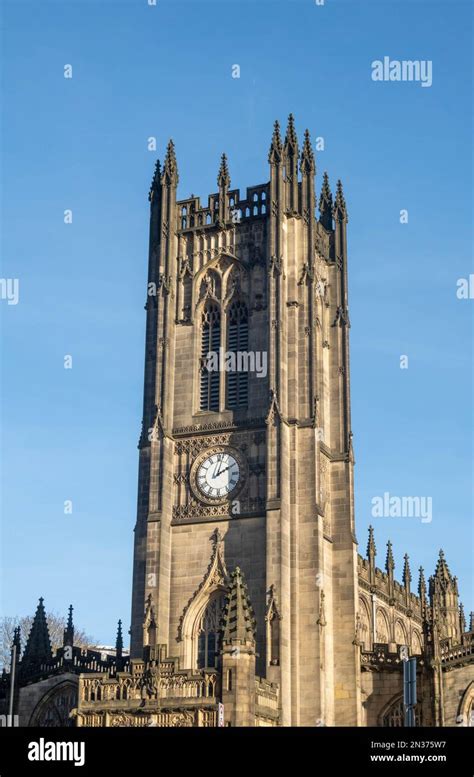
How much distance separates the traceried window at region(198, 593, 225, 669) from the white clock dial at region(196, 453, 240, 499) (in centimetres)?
518

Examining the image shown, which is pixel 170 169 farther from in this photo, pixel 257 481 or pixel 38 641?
pixel 38 641

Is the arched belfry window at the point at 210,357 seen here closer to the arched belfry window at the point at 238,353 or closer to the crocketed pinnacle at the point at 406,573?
the arched belfry window at the point at 238,353

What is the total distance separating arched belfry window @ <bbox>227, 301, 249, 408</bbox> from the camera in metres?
63.7

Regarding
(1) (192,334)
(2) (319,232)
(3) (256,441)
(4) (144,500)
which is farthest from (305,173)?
(4) (144,500)

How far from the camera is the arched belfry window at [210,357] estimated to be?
64.4 meters

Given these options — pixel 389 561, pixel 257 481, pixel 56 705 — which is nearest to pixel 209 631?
pixel 257 481

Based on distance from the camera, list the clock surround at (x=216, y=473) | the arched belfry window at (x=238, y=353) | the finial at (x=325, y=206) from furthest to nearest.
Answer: the finial at (x=325, y=206) → the arched belfry window at (x=238, y=353) → the clock surround at (x=216, y=473)

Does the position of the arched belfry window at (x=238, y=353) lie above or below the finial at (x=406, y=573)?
above

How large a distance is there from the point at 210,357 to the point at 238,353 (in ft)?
5.06

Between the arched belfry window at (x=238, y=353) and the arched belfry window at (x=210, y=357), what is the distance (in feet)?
2.23

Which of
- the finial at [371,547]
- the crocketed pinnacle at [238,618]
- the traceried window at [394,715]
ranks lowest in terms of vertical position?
the traceried window at [394,715]

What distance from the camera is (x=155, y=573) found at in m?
60.3

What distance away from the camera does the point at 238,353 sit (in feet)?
211

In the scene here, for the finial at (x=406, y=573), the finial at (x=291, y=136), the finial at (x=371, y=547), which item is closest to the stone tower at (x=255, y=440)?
the finial at (x=291, y=136)
